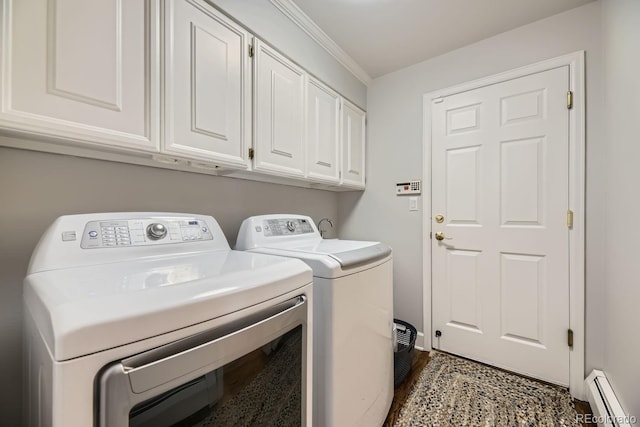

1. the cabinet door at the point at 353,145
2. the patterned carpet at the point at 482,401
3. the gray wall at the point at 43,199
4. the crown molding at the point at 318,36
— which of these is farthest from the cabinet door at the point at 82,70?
the patterned carpet at the point at 482,401

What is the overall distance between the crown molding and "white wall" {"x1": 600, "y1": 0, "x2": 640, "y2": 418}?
1580mm

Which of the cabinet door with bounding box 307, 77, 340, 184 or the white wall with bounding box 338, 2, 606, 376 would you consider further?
the cabinet door with bounding box 307, 77, 340, 184

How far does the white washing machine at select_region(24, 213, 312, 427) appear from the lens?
46 cm

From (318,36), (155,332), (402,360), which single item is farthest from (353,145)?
(155,332)

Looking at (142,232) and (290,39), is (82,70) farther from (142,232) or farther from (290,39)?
(290,39)

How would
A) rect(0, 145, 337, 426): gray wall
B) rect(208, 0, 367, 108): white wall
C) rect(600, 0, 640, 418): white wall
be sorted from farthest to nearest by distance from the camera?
rect(208, 0, 367, 108): white wall
rect(600, 0, 640, 418): white wall
rect(0, 145, 337, 426): gray wall

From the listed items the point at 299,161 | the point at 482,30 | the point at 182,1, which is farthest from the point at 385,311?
the point at 482,30

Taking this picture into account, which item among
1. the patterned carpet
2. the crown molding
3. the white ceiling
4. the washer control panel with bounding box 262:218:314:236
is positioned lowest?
the patterned carpet

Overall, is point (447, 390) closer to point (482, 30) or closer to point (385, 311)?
point (385, 311)

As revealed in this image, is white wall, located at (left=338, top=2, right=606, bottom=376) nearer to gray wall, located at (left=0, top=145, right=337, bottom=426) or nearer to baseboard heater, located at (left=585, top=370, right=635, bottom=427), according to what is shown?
baseboard heater, located at (left=585, top=370, right=635, bottom=427)

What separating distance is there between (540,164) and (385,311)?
4.91ft

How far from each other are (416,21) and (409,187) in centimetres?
121

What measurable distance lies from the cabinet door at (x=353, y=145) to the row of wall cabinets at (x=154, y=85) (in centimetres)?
53

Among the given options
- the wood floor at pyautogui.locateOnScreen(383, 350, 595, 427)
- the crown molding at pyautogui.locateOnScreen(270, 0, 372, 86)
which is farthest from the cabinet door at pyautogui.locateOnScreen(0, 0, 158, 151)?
the wood floor at pyautogui.locateOnScreen(383, 350, 595, 427)
